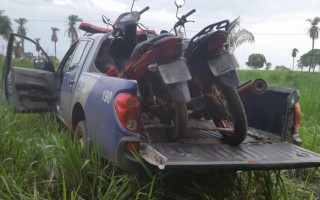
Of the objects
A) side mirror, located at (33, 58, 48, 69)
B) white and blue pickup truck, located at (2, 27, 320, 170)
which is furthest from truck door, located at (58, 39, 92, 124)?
side mirror, located at (33, 58, 48, 69)

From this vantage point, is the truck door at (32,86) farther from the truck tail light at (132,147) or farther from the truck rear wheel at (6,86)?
the truck tail light at (132,147)

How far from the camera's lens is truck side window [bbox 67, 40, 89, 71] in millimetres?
4508

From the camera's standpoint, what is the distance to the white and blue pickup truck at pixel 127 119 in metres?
2.76

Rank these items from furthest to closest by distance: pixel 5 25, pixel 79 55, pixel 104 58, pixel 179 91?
pixel 5 25, pixel 79 55, pixel 104 58, pixel 179 91

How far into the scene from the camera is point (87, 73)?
4.02 metres

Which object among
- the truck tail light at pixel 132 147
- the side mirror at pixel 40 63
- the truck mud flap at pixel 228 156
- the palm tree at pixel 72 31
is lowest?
the truck mud flap at pixel 228 156

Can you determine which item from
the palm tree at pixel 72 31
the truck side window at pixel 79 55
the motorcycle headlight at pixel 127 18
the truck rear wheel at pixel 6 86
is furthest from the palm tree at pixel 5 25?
the motorcycle headlight at pixel 127 18

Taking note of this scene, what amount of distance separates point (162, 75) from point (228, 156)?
33.0 inches

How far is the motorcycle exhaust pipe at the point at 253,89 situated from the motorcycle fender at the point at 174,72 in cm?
79

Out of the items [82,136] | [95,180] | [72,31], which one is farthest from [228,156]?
[72,31]

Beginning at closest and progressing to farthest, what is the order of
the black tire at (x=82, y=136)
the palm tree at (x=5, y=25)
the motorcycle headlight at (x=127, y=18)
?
the black tire at (x=82, y=136)
the motorcycle headlight at (x=127, y=18)
the palm tree at (x=5, y=25)

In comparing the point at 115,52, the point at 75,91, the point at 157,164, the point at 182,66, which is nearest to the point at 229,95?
the point at 182,66

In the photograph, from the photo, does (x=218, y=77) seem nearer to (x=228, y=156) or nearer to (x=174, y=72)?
(x=174, y=72)

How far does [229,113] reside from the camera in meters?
3.56
